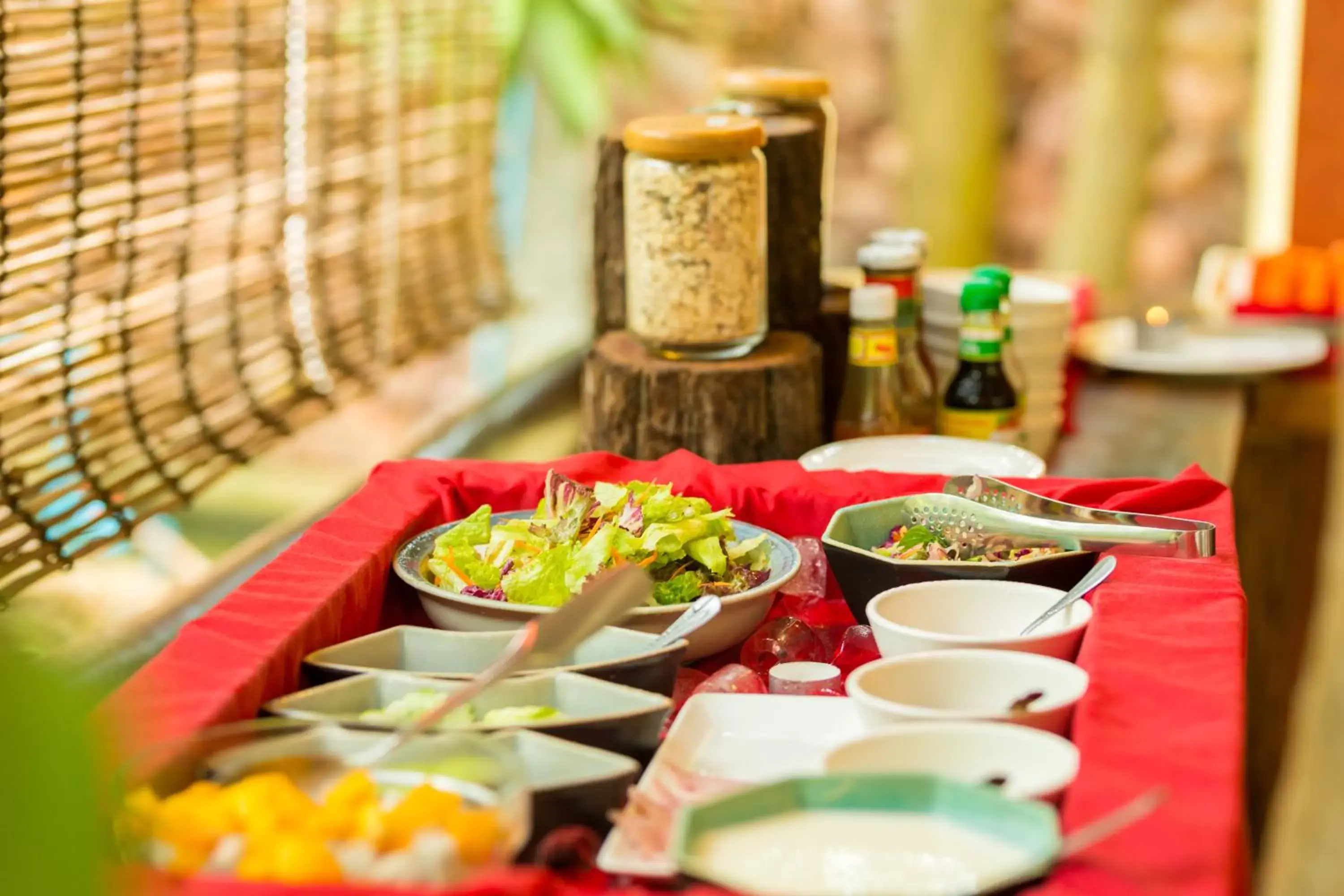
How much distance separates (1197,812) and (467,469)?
74 centimetres

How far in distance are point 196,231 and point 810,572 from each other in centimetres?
105

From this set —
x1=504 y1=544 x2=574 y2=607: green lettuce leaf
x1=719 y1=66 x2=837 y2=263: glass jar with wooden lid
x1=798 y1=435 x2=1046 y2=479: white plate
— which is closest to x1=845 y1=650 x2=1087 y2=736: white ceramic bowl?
x1=504 y1=544 x2=574 y2=607: green lettuce leaf

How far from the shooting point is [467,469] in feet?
4.21

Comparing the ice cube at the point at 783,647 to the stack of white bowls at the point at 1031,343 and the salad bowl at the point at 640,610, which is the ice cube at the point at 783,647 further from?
the stack of white bowls at the point at 1031,343

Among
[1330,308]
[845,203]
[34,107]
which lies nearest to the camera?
[34,107]

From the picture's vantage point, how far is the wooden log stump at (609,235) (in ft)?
5.47

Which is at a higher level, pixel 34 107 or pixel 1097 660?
pixel 34 107

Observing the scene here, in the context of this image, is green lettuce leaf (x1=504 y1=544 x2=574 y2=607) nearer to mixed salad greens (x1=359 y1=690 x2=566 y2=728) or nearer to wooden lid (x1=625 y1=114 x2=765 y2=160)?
mixed salad greens (x1=359 y1=690 x2=566 y2=728)

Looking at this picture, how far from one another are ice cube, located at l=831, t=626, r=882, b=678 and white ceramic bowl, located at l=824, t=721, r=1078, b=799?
275mm

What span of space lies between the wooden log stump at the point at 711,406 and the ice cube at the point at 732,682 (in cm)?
55

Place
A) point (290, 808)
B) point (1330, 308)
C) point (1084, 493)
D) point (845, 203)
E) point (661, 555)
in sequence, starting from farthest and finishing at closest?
point (845, 203) → point (1330, 308) → point (1084, 493) → point (661, 555) → point (290, 808)

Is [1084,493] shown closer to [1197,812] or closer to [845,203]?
[1197,812]

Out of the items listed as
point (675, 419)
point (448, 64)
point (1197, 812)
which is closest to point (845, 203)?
point (448, 64)

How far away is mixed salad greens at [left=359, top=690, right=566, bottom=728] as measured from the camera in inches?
31.5
